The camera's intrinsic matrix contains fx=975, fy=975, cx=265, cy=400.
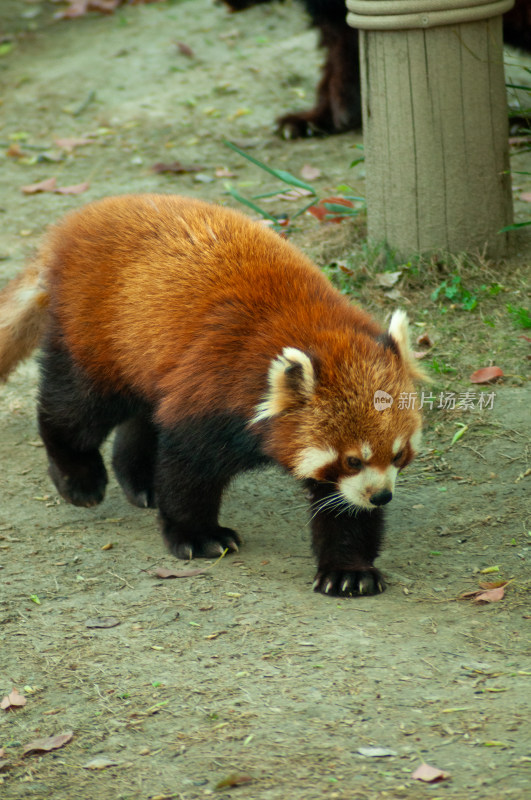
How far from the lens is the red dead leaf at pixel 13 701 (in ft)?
9.39

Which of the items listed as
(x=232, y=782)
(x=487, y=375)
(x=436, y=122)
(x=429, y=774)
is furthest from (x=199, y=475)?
(x=436, y=122)

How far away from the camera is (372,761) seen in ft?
8.13

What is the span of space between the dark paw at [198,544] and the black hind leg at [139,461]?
1.88ft

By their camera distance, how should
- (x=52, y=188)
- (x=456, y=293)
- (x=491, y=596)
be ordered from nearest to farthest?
(x=491, y=596), (x=456, y=293), (x=52, y=188)

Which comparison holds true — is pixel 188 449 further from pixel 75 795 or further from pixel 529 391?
pixel 529 391

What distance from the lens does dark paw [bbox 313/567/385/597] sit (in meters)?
3.41

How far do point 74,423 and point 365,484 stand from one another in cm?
135

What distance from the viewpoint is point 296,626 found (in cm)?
319

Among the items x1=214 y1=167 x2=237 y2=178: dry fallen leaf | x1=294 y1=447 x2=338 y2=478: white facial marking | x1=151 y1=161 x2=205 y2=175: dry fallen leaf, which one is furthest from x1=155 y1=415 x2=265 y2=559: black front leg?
x1=151 y1=161 x2=205 y2=175: dry fallen leaf

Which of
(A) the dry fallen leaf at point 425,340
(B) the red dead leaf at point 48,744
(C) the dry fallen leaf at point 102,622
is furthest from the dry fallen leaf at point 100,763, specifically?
(A) the dry fallen leaf at point 425,340

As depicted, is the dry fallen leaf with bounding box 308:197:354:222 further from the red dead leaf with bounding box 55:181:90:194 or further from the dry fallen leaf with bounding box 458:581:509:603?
the dry fallen leaf with bounding box 458:581:509:603

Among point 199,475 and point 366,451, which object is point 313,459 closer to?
point 366,451

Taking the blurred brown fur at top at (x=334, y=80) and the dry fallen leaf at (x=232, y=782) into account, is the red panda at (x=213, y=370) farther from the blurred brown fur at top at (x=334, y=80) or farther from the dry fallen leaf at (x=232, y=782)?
the blurred brown fur at top at (x=334, y=80)

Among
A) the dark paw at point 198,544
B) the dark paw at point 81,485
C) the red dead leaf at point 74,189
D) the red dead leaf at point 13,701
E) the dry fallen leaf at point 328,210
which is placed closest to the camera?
the red dead leaf at point 13,701
